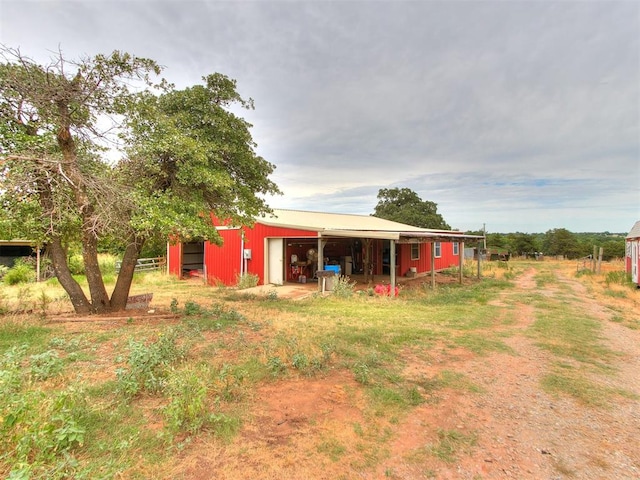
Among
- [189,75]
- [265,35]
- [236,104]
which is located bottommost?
[236,104]

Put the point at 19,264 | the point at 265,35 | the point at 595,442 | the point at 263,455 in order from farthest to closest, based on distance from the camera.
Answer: the point at 19,264 < the point at 265,35 < the point at 595,442 < the point at 263,455

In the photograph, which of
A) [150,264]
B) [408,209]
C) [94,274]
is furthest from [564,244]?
[94,274]

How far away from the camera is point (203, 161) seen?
6.74 metres

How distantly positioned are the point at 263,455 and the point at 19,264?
20.8m

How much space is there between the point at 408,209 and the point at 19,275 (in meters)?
35.4

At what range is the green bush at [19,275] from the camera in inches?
599

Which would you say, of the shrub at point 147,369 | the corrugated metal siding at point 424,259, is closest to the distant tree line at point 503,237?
the corrugated metal siding at point 424,259

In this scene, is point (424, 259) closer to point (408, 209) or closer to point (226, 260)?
point (226, 260)

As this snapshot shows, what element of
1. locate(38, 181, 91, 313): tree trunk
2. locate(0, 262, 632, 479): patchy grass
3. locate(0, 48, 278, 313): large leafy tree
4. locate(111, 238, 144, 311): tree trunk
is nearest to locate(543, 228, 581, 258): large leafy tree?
locate(0, 262, 632, 479): patchy grass

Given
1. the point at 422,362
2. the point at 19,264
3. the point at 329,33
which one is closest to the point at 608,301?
the point at 422,362

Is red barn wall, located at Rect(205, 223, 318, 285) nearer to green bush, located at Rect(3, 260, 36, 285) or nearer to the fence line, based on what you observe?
the fence line

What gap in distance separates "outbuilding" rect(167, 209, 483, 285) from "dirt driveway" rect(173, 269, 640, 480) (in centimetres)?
763

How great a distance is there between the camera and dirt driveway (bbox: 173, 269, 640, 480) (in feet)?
8.00

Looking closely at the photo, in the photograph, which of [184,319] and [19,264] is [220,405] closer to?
[184,319]
